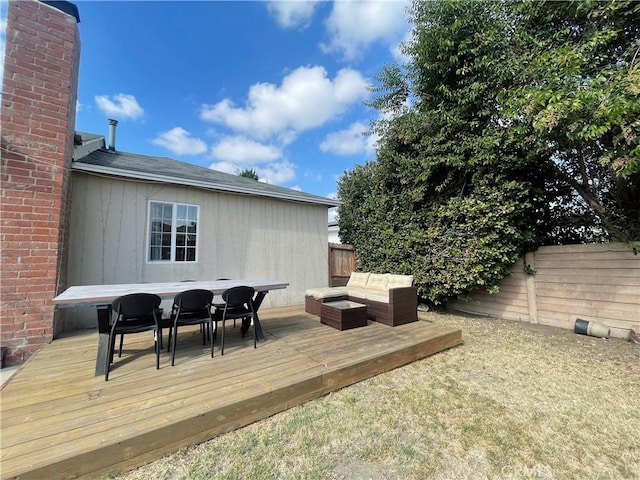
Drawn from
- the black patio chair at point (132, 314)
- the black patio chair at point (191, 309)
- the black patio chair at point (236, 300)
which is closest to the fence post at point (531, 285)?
the black patio chair at point (236, 300)

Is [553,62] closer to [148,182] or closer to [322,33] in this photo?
[322,33]

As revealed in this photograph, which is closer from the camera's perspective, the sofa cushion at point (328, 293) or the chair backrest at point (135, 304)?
the chair backrest at point (135, 304)

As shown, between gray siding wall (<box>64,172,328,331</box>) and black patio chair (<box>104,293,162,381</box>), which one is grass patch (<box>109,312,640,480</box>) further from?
gray siding wall (<box>64,172,328,331</box>)

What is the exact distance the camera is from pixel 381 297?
4.95 m

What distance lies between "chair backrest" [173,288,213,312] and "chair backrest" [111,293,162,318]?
0.77 feet

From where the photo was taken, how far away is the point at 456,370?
3.48m

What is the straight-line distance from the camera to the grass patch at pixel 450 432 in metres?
1.85

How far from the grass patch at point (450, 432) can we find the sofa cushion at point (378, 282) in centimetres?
210

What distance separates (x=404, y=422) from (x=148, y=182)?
5.72 metres

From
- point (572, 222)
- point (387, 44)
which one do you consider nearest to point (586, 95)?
point (572, 222)

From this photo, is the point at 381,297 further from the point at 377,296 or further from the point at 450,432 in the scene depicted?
the point at 450,432

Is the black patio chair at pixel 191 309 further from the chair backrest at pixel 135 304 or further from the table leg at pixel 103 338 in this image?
the table leg at pixel 103 338

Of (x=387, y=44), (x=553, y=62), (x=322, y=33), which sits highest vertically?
(x=322, y=33)

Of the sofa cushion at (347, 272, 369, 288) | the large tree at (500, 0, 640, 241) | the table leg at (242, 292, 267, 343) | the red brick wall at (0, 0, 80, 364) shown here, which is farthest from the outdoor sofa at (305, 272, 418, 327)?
the red brick wall at (0, 0, 80, 364)
